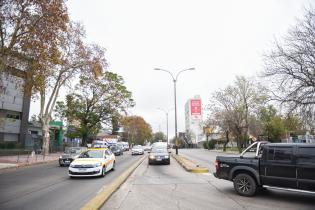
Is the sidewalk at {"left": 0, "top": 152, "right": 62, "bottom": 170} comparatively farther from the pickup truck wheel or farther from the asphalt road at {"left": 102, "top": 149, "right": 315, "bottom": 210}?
the pickup truck wheel

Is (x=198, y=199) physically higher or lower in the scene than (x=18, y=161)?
lower

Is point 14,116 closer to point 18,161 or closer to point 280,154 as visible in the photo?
point 18,161

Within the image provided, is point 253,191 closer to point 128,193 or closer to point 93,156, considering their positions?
point 128,193

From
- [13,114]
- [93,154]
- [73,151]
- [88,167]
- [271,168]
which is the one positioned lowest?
[88,167]

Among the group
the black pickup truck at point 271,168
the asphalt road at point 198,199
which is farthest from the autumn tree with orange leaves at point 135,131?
the black pickup truck at point 271,168

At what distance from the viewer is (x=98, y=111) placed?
50.4 meters

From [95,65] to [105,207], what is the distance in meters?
27.4

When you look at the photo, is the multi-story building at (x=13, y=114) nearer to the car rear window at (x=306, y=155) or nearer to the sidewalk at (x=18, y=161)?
the sidewalk at (x=18, y=161)

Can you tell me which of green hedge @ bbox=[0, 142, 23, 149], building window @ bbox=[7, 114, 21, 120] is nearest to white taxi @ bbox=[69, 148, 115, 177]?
green hedge @ bbox=[0, 142, 23, 149]

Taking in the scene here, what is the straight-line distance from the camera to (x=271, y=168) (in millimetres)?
9172

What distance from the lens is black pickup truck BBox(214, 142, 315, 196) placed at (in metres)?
8.53

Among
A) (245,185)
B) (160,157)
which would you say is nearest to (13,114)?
(160,157)

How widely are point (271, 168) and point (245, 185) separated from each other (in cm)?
105

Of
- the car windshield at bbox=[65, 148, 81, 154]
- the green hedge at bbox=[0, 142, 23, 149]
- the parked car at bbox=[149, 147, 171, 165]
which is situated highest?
the green hedge at bbox=[0, 142, 23, 149]
